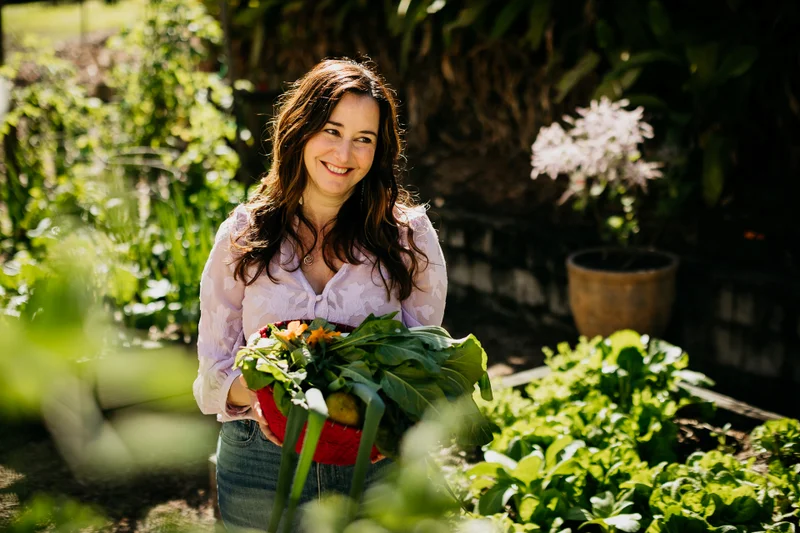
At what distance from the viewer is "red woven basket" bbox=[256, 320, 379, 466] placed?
1554mm

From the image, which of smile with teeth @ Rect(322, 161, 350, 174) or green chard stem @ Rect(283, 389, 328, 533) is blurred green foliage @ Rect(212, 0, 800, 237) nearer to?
smile with teeth @ Rect(322, 161, 350, 174)

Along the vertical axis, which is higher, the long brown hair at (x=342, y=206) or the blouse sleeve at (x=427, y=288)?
the long brown hair at (x=342, y=206)

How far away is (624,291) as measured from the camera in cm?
449

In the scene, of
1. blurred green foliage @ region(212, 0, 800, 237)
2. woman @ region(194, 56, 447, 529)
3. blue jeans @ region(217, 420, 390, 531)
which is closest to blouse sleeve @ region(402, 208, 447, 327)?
woman @ region(194, 56, 447, 529)

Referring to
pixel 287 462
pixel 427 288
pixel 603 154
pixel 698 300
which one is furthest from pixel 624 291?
pixel 287 462

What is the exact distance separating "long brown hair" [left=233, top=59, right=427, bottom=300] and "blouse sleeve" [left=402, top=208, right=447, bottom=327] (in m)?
0.02

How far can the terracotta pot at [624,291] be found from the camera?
448 cm

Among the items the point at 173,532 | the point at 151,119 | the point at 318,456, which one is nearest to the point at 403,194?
the point at 318,456

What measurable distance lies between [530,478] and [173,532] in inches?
87.7

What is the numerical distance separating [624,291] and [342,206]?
106 inches

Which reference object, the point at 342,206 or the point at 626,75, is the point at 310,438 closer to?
the point at 342,206

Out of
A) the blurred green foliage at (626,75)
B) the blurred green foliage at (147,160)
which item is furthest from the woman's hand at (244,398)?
the blurred green foliage at (626,75)

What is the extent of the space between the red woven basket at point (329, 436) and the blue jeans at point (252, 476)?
0.24 m

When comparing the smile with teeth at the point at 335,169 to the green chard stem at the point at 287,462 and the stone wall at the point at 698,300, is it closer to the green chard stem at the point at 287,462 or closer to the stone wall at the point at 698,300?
the green chard stem at the point at 287,462
